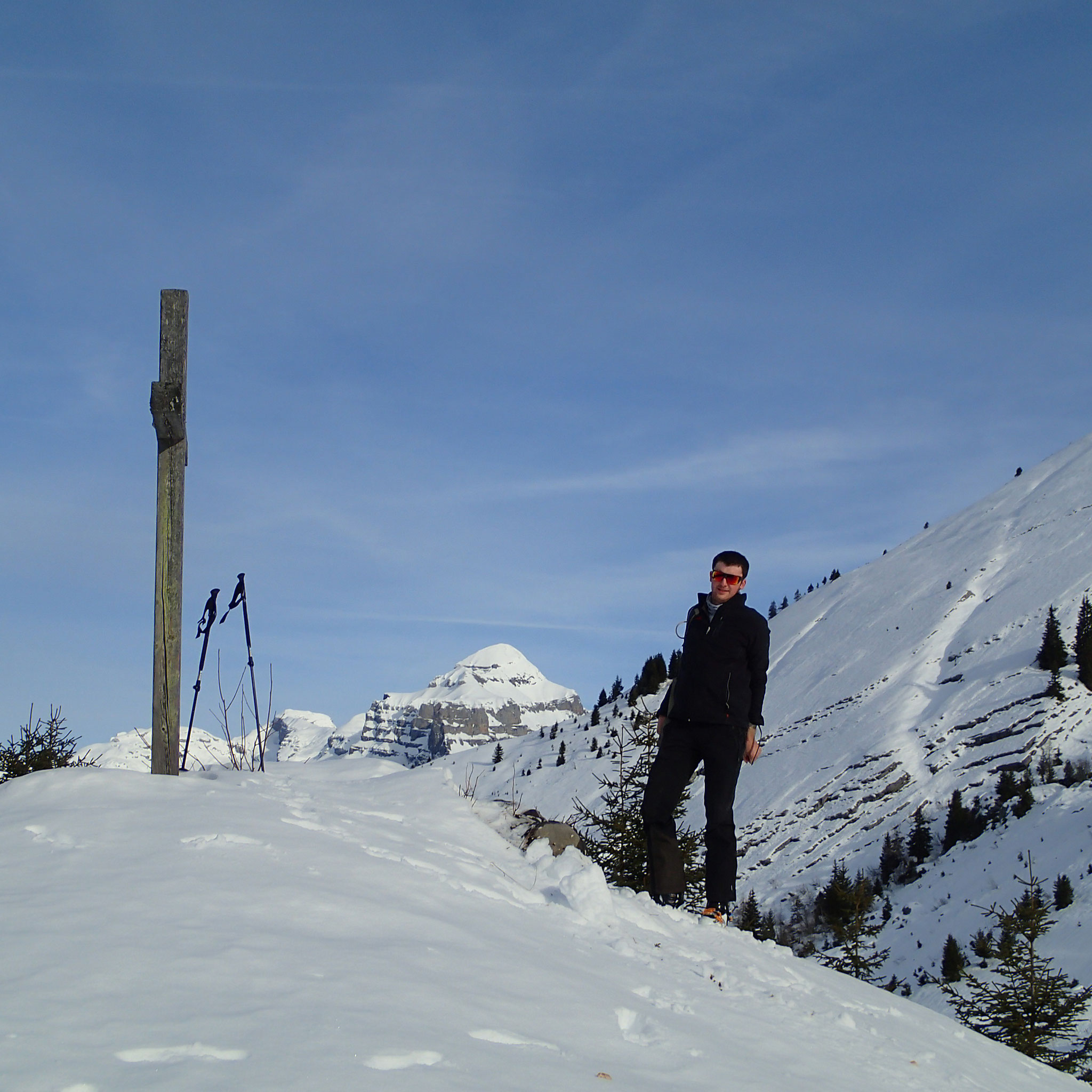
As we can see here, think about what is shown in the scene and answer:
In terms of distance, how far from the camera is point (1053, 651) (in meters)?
81.1

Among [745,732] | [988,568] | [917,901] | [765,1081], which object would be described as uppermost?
[988,568]

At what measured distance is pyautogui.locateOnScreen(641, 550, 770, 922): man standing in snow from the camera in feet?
18.0

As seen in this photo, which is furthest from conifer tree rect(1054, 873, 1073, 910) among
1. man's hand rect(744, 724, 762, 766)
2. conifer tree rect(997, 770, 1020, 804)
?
man's hand rect(744, 724, 762, 766)

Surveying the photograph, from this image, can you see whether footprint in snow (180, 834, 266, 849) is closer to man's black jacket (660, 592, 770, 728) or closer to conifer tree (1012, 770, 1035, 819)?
man's black jacket (660, 592, 770, 728)

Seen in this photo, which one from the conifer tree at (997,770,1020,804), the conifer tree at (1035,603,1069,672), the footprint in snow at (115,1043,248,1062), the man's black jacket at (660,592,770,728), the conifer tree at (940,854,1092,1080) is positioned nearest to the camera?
the footprint in snow at (115,1043,248,1062)

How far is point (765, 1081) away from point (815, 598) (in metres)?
146

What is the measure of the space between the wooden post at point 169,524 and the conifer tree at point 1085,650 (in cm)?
8596

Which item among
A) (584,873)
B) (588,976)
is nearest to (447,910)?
(588,976)

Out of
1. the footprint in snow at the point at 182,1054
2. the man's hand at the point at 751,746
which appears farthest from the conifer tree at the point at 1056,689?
the footprint in snow at the point at 182,1054

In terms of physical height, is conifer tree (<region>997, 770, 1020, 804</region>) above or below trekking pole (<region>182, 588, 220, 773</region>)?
below

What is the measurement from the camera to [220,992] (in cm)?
232

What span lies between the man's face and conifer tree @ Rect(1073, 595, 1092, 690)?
275 ft

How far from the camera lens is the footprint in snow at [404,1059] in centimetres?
205

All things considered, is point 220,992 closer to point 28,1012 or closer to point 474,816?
point 28,1012
